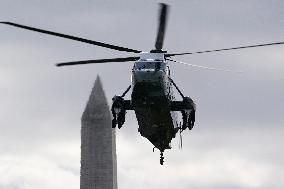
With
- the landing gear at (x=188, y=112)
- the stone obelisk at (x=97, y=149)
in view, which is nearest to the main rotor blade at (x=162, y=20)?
the landing gear at (x=188, y=112)

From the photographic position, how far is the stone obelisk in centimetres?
19025

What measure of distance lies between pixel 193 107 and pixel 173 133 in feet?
19.4

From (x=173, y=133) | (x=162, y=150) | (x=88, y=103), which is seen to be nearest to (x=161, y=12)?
(x=173, y=133)

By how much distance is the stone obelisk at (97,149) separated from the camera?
19025 centimetres

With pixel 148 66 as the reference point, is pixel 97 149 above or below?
below

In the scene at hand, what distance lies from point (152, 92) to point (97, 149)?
5811 inches

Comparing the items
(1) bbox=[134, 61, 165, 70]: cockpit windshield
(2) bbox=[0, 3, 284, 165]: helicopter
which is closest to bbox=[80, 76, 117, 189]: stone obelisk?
(2) bbox=[0, 3, 284, 165]: helicopter

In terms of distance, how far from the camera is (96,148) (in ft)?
634

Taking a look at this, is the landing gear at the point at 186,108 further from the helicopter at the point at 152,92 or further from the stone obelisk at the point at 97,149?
the stone obelisk at the point at 97,149

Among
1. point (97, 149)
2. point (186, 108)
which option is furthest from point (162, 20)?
point (97, 149)

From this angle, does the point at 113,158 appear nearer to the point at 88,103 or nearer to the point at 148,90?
the point at 88,103

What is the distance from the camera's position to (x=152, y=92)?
46500 millimetres

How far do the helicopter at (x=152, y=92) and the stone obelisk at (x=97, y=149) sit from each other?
5463 inches

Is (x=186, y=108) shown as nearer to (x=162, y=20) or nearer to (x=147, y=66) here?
(x=147, y=66)
